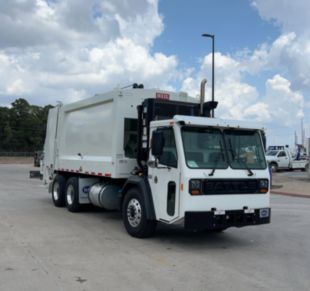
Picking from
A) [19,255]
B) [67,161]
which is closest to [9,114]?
[67,161]

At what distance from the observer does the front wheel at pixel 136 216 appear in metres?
8.52

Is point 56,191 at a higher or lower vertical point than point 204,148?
lower

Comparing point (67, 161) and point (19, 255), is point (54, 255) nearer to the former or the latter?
point (19, 255)

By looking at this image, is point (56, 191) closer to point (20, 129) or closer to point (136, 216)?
point (136, 216)

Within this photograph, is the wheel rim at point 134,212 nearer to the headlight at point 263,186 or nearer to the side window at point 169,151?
the side window at point 169,151

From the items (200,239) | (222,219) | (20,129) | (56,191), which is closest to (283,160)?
(56,191)

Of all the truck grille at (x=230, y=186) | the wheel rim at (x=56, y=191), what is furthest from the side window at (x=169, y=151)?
the wheel rim at (x=56, y=191)

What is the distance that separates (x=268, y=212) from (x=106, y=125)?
4263 millimetres

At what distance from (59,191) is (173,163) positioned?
6.31 m

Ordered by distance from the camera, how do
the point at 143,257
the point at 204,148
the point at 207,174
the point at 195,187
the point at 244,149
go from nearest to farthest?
1. the point at 143,257
2. the point at 195,187
3. the point at 207,174
4. the point at 204,148
5. the point at 244,149

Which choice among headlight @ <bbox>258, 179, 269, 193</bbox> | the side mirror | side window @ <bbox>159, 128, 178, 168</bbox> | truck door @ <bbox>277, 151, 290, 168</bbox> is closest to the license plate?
headlight @ <bbox>258, 179, 269, 193</bbox>

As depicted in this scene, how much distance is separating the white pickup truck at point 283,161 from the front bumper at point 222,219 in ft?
92.8

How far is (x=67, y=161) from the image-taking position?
42.5 feet

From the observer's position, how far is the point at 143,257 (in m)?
7.20
